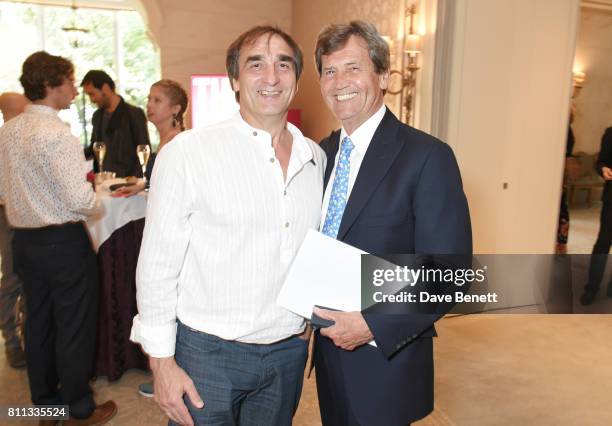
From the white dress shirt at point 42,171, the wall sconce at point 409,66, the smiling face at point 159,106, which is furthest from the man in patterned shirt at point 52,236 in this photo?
the wall sconce at point 409,66

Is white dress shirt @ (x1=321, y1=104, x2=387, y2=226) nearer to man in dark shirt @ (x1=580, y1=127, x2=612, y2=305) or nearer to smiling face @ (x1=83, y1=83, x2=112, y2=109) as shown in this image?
smiling face @ (x1=83, y1=83, x2=112, y2=109)

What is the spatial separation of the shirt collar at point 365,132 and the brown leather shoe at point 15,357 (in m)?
2.85

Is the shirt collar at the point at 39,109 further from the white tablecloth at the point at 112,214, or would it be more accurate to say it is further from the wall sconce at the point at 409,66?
the wall sconce at the point at 409,66

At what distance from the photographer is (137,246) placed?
2947 mm

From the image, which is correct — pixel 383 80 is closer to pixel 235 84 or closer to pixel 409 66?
pixel 235 84

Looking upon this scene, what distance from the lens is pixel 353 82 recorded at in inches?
60.5

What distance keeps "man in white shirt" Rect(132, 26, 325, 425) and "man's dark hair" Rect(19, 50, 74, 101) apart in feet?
4.46

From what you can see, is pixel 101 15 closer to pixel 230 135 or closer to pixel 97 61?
pixel 97 61

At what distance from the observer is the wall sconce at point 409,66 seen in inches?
164

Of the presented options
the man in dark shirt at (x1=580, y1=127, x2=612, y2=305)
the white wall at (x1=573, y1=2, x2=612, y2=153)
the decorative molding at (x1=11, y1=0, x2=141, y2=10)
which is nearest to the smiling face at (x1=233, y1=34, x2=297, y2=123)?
the man in dark shirt at (x1=580, y1=127, x2=612, y2=305)

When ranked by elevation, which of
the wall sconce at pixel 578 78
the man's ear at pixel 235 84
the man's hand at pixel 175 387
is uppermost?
the wall sconce at pixel 578 78

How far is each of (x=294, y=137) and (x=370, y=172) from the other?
0.28 m

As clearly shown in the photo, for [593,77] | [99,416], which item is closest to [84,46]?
[99,416]

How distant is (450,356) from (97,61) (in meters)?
8.47
